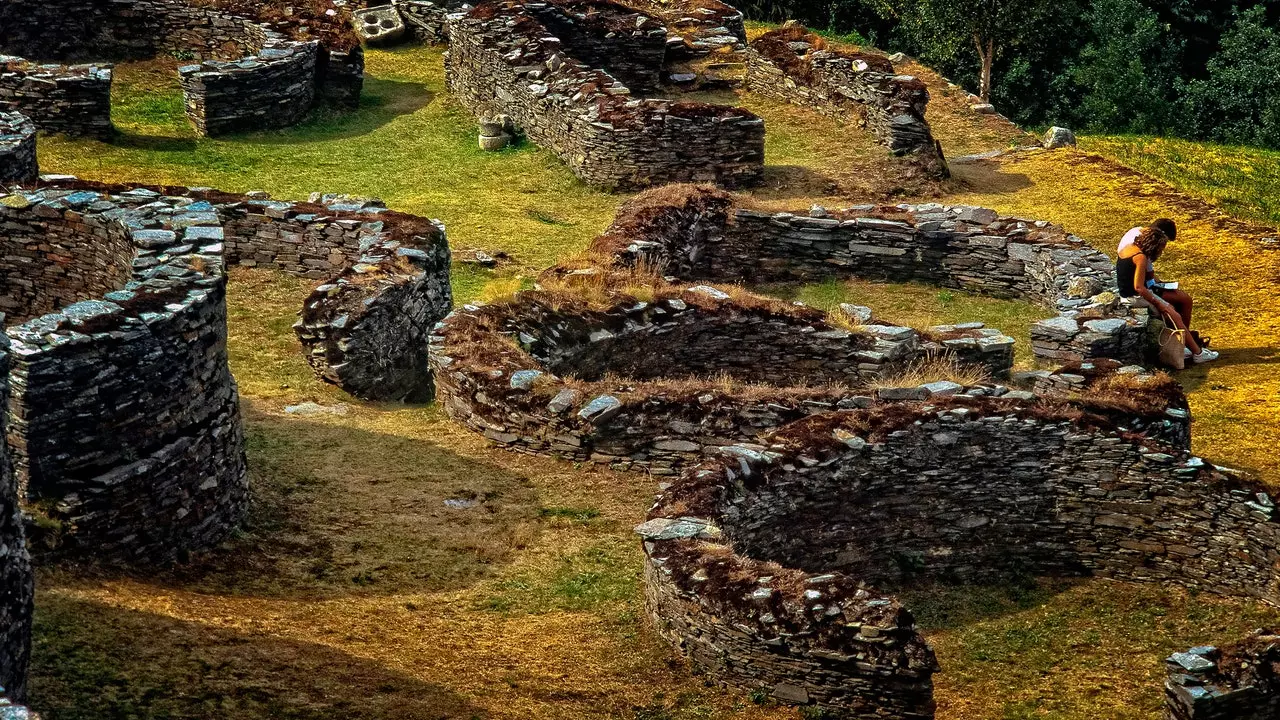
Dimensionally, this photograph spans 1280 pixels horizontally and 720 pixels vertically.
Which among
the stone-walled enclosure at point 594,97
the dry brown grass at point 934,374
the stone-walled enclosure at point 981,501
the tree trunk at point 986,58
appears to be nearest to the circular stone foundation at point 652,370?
the dry brown grass at point 934,374

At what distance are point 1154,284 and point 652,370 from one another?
645cm

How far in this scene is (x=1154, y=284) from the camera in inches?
912

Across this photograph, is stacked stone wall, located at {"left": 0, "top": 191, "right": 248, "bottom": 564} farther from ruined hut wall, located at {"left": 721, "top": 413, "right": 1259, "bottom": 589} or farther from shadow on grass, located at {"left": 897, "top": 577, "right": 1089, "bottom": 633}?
shadow on grass, located at {"left": 897, "top": 577, "right": 1089, "bottom": 633}

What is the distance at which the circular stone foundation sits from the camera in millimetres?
18219

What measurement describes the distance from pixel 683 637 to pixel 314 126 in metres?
19.2

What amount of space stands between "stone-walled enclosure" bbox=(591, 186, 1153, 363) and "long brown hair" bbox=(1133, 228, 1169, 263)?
5.26ft

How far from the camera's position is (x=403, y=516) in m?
16.9

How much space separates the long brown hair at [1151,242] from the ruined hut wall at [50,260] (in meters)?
11.8

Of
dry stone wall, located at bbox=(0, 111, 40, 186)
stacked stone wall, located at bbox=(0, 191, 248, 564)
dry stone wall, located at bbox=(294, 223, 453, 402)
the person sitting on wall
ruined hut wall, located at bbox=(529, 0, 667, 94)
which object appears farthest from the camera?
ruined hut wall, located at bbox=(529, 0, 667, 94)

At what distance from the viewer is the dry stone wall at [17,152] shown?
81.3 ft

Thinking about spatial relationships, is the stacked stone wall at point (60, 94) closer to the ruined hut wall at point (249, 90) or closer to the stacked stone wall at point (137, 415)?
the ruined hut wall at point (249, 90)

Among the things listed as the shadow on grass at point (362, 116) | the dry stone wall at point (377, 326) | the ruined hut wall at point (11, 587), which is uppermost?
the ruined hut wall at point (11, 587)

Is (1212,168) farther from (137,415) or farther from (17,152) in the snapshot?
(137,415)

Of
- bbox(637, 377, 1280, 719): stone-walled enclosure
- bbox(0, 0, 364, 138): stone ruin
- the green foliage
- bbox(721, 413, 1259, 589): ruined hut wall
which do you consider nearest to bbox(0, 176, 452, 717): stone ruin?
bbox(637, 377, 1280, 719): stone-walled enclosure
